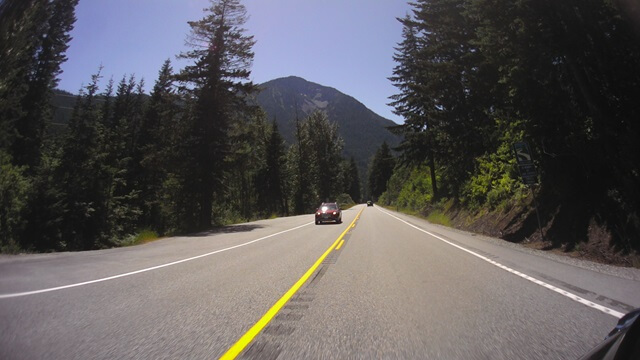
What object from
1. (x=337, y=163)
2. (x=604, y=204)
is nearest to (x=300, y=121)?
(x=337, y=163)

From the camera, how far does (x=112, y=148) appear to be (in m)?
21.2

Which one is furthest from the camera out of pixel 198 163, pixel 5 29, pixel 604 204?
pixel 198 163

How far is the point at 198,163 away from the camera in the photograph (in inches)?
981

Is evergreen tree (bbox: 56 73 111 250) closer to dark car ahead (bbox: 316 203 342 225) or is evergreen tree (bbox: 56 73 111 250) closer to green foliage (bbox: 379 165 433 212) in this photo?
dark car ahead (bbox: 316 203 342 225)

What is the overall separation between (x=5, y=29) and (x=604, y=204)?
18.5m

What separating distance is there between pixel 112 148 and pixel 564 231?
23.5 m

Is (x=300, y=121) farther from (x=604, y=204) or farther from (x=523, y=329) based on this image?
(x=523, y=329)

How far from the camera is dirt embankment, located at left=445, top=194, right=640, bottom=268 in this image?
366 inches

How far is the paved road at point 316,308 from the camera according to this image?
135 inches

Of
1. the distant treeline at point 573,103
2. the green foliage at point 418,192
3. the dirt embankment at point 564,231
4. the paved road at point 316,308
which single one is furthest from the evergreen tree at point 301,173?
the paved road at point 316,308

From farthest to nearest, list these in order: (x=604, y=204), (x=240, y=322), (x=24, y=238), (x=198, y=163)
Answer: (x=198, y=163) → (x=24, y=238) → (x=604, y=204) → (x=240, y=322)

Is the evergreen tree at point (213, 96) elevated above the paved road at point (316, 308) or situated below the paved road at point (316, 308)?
above

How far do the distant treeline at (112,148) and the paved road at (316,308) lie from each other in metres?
7.52

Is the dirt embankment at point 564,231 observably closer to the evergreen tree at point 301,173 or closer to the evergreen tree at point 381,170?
the evergreen tree at point 301,173
